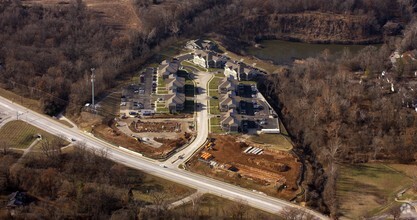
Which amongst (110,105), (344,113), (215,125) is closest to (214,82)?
(215,125)

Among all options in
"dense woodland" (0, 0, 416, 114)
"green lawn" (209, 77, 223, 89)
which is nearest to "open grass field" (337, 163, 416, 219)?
"green lawn" (209, 77, 223, 89)

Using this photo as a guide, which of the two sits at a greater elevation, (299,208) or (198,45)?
(198,45)

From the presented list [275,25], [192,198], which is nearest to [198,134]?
[192,198]

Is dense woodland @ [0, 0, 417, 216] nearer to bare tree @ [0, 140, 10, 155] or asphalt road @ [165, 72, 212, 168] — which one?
bare tree @ [0, 140, 10, 155]

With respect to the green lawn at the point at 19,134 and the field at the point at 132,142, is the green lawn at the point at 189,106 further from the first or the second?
the green lawn at the point at 19,134

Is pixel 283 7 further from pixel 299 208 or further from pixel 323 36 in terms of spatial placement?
pixel 299 208

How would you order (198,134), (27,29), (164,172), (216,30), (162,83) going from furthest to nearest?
1. (216,30)
2. (27,29)
3. (162,83)
4. (198,134)
5. (164,172)

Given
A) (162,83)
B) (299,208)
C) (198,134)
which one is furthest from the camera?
(162,83)
